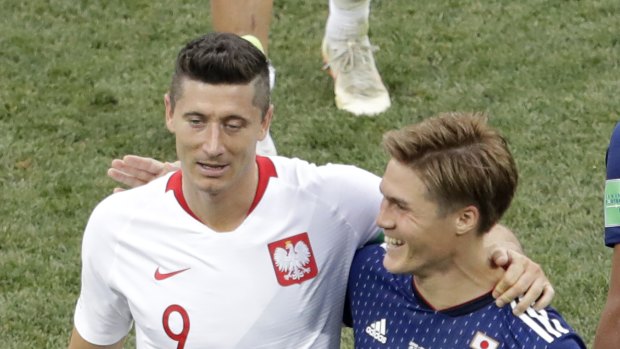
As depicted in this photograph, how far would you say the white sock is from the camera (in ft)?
24.1

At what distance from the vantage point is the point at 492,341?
124 inches

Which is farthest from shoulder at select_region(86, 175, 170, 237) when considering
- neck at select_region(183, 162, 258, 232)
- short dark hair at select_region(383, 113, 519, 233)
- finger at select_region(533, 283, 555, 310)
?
finger at select_region(533, 283, 555, 310)

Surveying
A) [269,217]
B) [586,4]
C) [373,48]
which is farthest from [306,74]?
[269,217]

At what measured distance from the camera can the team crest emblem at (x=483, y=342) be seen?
3.15 m

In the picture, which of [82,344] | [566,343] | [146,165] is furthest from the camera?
[146,165]

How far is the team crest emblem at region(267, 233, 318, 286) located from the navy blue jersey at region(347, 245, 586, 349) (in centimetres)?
16

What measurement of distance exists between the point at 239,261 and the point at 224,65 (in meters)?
0.56

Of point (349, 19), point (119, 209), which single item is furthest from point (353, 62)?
point (119, 209)

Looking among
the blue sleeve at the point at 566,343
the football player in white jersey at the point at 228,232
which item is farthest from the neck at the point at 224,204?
the blue sleeve at the point at 566,343

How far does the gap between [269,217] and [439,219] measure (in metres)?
0.55

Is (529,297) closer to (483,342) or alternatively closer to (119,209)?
(483,342)

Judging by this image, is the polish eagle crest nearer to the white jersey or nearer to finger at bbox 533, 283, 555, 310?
the white jersey

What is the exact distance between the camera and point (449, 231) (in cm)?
323

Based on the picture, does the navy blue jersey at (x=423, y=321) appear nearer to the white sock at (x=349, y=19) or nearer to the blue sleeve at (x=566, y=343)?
the blue sleeve at (x=566, y=343)
